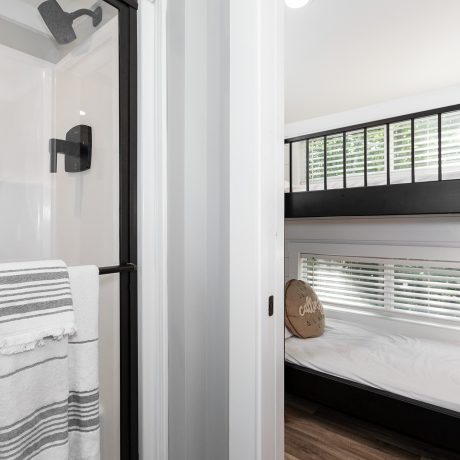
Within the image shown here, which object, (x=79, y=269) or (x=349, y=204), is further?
(x=349, y=204)

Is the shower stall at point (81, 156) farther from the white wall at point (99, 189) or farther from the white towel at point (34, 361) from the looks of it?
the white towel at point (34, 361)

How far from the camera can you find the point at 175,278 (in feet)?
2.92

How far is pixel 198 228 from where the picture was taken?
920mm

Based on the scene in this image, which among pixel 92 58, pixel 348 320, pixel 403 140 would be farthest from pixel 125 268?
pixel 348 320

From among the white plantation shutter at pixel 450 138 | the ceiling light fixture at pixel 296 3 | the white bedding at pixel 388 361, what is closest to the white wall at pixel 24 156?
the ceiling light fixture at pixel 296 3

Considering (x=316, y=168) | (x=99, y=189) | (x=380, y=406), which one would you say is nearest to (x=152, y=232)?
(x=99, y=189)

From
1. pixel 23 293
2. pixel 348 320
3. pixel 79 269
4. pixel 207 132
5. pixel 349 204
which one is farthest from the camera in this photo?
pixel 348 320

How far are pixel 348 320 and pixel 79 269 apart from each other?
3.11m

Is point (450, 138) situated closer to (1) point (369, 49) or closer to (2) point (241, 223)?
(1) point (369, 49)

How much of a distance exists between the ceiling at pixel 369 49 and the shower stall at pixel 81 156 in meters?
1.59

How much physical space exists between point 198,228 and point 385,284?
275 cm

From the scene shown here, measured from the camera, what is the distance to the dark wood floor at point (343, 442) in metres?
1.77

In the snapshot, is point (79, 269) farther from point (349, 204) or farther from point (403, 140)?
point (403, 140)

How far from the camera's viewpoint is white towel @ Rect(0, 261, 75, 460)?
0.55m
